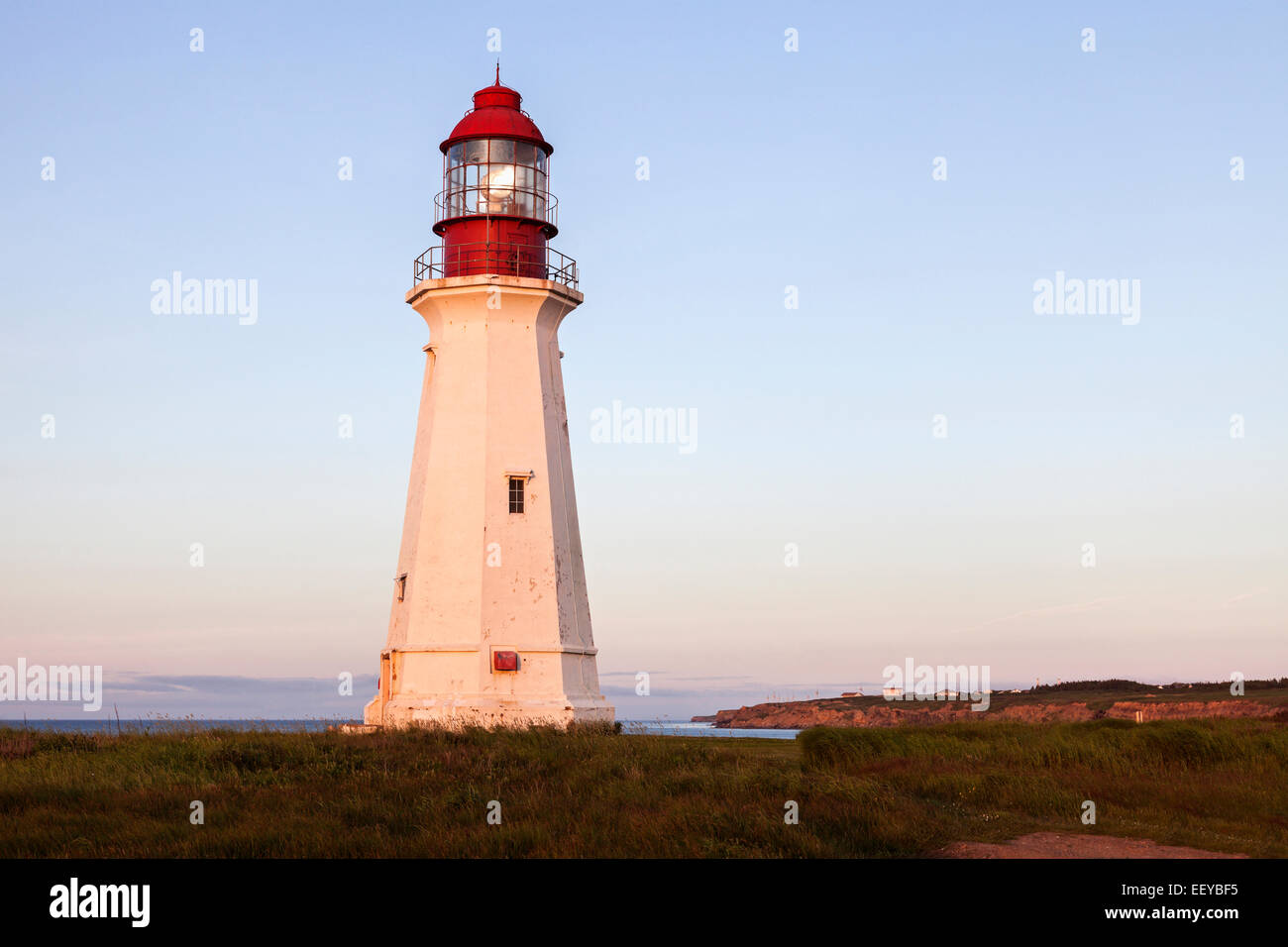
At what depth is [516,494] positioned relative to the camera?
1080 inches

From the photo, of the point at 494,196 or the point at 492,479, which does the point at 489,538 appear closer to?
the point at 492,479

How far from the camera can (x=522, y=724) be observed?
25.8m

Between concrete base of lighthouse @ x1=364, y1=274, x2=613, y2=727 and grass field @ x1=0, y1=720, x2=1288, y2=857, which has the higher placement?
concrete base of lighthouse @ x1=364, y1=274, x2=613, y2=727

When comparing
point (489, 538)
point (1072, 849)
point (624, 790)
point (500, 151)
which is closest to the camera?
point (1072, 849)

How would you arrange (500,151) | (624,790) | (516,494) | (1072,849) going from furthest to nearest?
A: (500,151)
(516,494)
(624,790)
(1072,849)

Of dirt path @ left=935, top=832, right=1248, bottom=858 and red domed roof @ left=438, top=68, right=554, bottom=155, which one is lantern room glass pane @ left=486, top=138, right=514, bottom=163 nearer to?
red domed roof @ left=438, top=68, right=554, bottom=155

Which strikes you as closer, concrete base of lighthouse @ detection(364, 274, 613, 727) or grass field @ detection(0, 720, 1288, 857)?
grass field @ detection(0, 720, 1288, 857)

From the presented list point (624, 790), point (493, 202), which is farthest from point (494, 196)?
point (624, 790)

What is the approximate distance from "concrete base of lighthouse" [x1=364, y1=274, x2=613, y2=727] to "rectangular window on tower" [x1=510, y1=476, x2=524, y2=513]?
111 millimetres

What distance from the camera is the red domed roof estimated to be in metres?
27.8

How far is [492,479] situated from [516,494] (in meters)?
0.63

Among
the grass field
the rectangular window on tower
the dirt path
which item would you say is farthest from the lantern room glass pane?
the dirt path
